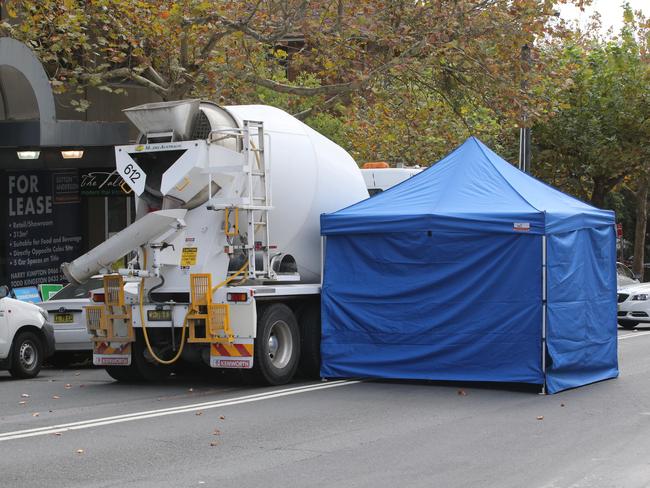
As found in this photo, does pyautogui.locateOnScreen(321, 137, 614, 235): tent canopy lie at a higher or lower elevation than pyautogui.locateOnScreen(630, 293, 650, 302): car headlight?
higher

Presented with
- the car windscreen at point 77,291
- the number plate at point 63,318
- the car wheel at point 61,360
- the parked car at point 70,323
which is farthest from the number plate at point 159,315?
the car wheel at point 61,360

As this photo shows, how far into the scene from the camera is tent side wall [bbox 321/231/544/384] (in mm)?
13477

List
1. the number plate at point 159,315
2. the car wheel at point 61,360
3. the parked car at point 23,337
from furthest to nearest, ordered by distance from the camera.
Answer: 1. the car wheel at point 61,360
2. the parked car at point 23,337
3. the number plate at point 159,315

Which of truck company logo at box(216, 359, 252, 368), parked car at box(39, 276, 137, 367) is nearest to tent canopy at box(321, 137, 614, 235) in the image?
truck company logo at box(216, 359, 252, 368)

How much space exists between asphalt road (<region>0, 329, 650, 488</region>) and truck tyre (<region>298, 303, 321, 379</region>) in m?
0.57

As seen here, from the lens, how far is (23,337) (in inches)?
642

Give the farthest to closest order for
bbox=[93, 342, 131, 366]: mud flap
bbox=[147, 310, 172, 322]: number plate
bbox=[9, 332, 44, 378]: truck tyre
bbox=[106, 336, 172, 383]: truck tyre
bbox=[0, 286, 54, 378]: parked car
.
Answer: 1. bbox=[9, 332, 44, 378]: truck tyre
2. bbox=[0, 286, 54, 378]: parked car
3. bbox=[106, 336, 172, 383]: truck tyre
4. bbox=[93, 342, 131, 366]: mud flap
5. bbox=[147, 310, 172, 322]: number plate

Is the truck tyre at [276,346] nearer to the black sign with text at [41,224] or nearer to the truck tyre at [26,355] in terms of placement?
the truck tyre at [26,355]

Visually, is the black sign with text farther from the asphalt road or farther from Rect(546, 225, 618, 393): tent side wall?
Rect(546, 225, 618, 393): tent side wall

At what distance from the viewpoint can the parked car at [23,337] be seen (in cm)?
1592

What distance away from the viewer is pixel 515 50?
21.0m

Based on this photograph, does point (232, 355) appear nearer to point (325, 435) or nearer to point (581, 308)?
point (325, 435)

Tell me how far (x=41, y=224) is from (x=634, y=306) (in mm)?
14009

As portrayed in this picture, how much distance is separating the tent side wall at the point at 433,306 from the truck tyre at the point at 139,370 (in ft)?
7.30
